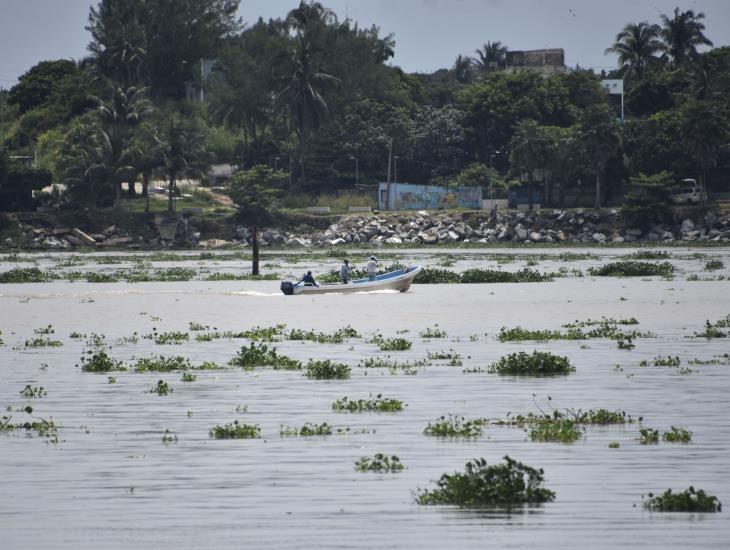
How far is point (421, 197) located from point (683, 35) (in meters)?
42.1

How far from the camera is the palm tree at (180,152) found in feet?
422

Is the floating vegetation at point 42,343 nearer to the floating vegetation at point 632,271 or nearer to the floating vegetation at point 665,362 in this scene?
the floating vegetation at point 665,362

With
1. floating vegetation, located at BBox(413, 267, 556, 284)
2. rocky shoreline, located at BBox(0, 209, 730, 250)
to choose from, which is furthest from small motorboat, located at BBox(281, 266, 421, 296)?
rocky shoreline, located at BBox(0, 209, 730, 250)

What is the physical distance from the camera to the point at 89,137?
130375 millimetres

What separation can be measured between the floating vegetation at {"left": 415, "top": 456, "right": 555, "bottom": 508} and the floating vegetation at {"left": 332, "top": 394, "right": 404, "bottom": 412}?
23.4ft

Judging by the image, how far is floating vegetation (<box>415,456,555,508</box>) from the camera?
14000mm

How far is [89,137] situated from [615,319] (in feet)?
324

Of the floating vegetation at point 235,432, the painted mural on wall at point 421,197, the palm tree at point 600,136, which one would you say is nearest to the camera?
the floating vegetation at point 235,432

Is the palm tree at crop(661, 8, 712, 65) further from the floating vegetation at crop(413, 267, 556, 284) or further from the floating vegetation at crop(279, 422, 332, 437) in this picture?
the floating vegetation at crop(279, 422, 332, 437)

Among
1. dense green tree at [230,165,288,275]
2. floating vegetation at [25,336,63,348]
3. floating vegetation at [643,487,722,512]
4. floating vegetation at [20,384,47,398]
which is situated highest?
dense green tree at [230,165,288,275]

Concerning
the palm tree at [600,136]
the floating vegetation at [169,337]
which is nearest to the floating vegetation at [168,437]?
the floating vegetation at [169,337]

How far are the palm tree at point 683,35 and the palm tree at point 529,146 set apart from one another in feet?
116

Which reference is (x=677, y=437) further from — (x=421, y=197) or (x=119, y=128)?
(x=421, y=197)

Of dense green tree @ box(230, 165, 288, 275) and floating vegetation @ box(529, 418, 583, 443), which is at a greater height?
dense green tree @ box(230, 165, 288, 275)
